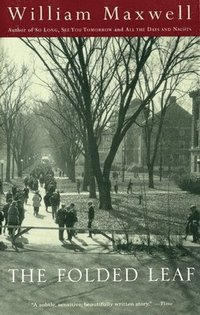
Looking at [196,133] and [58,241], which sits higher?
[196,133]

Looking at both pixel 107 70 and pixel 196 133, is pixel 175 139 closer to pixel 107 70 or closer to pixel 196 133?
pixel 196 133

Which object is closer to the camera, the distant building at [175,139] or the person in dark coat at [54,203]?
the person in dark coat at [54,203]

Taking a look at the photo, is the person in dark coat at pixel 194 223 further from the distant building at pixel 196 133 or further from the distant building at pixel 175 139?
the distant building at pixel 175 139

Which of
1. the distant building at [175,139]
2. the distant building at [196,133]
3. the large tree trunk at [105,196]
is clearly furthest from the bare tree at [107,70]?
the distant building at [175,139]

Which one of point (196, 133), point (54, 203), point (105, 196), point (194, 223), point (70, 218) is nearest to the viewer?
point (194, 223)

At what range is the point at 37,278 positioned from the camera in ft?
36.2

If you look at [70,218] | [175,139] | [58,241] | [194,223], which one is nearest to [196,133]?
[175,139]

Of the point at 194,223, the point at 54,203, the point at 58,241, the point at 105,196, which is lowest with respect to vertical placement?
the point at 58,241

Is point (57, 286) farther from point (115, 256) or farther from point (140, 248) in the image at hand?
point (140, 248)

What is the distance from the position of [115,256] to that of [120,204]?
1272 centimetres

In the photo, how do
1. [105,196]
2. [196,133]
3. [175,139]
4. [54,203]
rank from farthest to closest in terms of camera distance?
1. [175,139]
2. [196,133]
3. [105,196]
4. [54,203]

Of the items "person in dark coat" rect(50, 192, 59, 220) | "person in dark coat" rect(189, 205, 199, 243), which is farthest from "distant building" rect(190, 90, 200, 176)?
"person in dark coat" rect(189, 205, 199, 243)

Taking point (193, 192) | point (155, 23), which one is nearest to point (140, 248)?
point (155, 23)

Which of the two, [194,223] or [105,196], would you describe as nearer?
[194,223]
